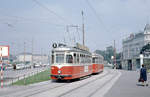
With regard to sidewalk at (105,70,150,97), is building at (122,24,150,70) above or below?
above

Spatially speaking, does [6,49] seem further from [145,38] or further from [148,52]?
[145,38]

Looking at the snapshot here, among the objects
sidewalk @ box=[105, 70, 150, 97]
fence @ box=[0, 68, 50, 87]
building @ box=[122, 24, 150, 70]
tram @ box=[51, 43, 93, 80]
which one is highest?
building @ box=[122, 24, 150, 70]

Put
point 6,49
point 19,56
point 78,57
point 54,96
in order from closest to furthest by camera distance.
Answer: point 54,96
point 6,49
point 78,57
point 19,56

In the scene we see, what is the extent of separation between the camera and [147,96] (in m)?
13.5

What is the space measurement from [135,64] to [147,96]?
4877 centimetres

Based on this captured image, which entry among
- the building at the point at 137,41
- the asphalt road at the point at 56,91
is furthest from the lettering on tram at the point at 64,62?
the building at the point at 137,41

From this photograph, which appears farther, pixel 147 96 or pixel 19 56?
pixel 19 56

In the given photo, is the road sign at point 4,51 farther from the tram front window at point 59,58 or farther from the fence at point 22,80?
the tram front window at point 59,58

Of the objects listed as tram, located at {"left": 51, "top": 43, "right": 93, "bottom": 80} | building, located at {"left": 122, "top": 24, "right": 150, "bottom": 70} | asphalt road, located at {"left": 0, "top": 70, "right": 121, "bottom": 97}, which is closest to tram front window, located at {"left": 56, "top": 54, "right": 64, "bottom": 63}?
tram, located at {"left": 51, "top": 43, "right": 93, "bottom": 80}

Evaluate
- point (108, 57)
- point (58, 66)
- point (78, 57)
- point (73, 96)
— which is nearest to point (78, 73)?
point (78, 57)

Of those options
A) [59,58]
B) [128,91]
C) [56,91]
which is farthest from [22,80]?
[128,91]

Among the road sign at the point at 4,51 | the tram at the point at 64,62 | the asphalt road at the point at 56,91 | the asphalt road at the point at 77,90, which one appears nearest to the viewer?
the asphalt road at the point at 56,91

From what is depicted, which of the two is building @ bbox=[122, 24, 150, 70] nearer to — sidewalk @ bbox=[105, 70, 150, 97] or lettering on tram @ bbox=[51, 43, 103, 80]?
lettering on tram @ bbox=[51, 43, 103, 80]

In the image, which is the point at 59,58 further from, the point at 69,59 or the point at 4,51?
the point at 4,51
